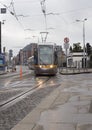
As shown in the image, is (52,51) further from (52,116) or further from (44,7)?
(52,116)

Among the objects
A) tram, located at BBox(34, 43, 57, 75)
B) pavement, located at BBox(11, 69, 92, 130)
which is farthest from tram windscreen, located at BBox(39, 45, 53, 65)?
pavement, located at BBox(11, 69, 92, 130)

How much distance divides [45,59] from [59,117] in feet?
107

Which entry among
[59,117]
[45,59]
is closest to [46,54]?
[45,59]

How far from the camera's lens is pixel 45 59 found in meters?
44.7

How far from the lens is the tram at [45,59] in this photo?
1729 inches

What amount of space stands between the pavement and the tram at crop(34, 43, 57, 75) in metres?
27.9

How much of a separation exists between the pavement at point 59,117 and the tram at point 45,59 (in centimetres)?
2788

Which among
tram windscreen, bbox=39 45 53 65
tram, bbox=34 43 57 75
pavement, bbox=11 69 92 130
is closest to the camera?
pavement, bbox=11 69 92 130

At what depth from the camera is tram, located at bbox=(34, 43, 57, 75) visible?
1729 inches

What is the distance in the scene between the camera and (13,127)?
10.5 m

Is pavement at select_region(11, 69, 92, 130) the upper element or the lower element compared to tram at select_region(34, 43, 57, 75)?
lower

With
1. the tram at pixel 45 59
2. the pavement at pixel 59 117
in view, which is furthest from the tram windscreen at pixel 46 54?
the pavement at pixel 59 117

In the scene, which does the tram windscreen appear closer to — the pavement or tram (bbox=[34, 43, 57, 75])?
tram (bbox=[34, 43, 57, 75])

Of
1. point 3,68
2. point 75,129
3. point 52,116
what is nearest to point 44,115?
point 52,116
